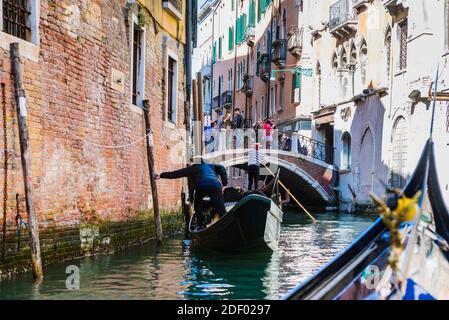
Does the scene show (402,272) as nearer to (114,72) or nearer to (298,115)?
(114,72)

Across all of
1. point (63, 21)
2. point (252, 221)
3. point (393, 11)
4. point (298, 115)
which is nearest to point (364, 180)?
point (393, 11)

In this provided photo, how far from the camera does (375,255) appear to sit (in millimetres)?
3436

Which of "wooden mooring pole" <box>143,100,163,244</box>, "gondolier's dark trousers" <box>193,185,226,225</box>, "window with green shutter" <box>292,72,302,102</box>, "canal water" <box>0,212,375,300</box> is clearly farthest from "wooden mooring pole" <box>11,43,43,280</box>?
"window with green shutter" <box>292,72,302,102</box>

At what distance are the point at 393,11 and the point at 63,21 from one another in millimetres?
9533

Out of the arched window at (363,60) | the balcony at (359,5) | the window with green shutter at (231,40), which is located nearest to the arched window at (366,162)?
the arched window at (363,60)

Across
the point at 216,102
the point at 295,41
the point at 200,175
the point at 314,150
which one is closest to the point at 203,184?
the point at 200,175

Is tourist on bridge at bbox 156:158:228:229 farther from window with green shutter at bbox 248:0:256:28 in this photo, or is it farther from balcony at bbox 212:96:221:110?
balcony at bbox 212:96:221:110

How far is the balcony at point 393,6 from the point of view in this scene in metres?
14.8

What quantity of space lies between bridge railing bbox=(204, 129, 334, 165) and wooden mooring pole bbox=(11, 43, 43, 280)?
13313 mm

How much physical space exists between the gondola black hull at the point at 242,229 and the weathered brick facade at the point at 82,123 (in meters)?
1.02

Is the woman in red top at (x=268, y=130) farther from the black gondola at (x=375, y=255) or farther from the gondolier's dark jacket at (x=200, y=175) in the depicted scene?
the black gondola at (x=375, y=255)

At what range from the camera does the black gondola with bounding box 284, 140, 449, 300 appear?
10.5 feet

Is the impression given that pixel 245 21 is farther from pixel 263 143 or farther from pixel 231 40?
pixel 263 143

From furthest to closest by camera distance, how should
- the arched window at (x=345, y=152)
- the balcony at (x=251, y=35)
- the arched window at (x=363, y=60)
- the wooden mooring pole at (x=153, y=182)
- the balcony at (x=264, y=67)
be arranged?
the balcony at (x=251, y=35)
the balcony at (x=264, y=67)
the arched window at (x=345, y=152)
the arched window at (x=363, y=60)
the wooden mooring pole at (x=153, y=182)
